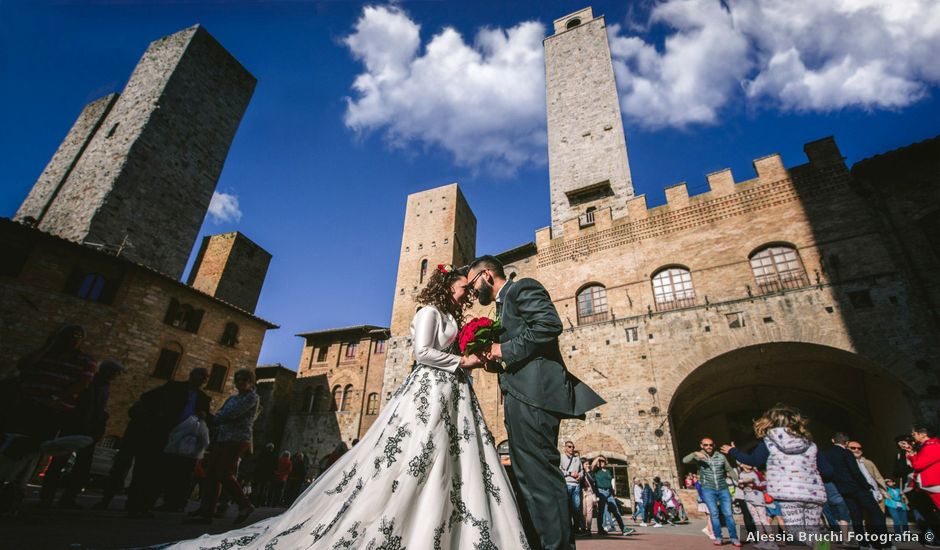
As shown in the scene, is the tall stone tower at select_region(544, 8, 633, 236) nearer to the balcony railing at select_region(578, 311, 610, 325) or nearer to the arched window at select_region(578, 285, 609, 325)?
the arched window at select_region(578, 285, 609, 325)

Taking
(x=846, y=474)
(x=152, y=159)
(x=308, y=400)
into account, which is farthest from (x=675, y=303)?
(x=152, y=159)

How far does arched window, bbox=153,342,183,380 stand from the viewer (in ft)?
46.9

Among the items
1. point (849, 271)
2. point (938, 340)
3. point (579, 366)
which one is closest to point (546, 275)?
point (579, 366)

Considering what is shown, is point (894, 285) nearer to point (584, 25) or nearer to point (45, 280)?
point (584, 25)

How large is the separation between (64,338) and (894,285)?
15736 millimetres

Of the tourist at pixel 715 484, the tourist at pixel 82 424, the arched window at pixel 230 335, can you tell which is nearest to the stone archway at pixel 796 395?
the tourist at pixel 715 484

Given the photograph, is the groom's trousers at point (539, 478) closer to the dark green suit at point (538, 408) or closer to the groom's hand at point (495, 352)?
the dark green suit at point (538, 408)

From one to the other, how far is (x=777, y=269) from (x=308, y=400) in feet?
72.6

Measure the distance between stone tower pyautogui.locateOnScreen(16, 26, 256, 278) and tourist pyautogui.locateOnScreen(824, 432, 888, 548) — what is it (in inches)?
791

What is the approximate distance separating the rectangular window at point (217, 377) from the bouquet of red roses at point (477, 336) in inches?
696

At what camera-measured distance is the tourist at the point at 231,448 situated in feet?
12.5

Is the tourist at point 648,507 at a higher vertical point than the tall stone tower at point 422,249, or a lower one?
lower

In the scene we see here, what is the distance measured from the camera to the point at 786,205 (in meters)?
11.6

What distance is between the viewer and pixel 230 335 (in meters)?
17.2
